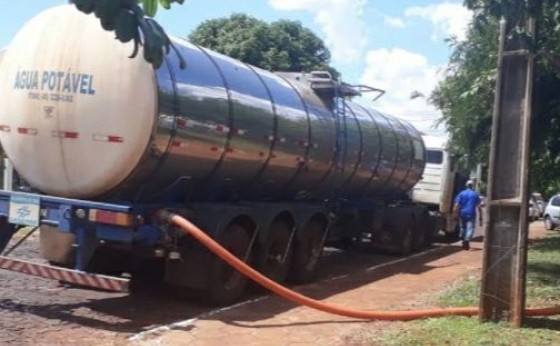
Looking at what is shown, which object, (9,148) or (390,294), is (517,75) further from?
(9,148)

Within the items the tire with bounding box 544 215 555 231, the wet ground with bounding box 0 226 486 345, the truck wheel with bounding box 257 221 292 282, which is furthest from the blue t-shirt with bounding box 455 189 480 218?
the tire with bounding box 544 215 555 231

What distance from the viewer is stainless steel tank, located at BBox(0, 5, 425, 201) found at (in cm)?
793

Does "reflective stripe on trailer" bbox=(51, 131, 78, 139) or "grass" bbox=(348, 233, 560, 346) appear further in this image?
"reflective stripe on trailer" bbox=(51, 131, 78, 139)

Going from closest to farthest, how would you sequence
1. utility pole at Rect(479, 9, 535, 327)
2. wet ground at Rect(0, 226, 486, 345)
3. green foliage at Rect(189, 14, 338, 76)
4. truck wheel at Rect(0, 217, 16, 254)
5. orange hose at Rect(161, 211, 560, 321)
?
wet ground at Rect(0, 226, 486, 345)
utility pole at Rect(479, 9, 535, 327)
orange hose at Rect(161, 211, 560, 321)
truck wheel at Rect(0, 217, 16, 254)
green foliage at Rect(189, 14, 338, 76)

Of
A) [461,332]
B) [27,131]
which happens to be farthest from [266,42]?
[461,332]

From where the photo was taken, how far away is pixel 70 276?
25.8 feet

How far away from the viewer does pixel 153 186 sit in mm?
8516

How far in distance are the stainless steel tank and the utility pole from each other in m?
3.20

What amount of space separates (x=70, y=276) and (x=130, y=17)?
17.0ft

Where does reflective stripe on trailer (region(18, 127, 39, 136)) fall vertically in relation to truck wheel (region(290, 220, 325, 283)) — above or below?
above

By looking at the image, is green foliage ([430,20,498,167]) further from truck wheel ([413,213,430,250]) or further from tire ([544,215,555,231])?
tire ([544,215,555,231])

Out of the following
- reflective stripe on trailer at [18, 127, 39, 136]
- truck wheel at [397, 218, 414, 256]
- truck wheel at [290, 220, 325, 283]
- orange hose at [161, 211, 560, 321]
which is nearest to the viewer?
orange hose at [161, 211, 560, 321]

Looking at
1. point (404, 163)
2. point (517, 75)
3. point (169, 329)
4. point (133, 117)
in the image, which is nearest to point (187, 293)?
point (169, 329)

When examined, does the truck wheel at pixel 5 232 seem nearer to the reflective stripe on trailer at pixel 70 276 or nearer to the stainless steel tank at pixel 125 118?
the stainless steel tank at pixel 125 118
